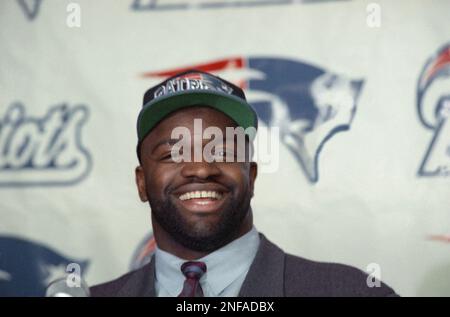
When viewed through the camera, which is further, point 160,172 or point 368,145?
point 368,145

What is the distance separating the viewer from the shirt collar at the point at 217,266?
85cm

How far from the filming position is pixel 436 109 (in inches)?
53.8

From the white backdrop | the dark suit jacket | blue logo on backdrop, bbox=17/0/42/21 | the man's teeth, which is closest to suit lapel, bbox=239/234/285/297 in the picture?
the dark suit jacket

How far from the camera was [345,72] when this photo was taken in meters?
1.38

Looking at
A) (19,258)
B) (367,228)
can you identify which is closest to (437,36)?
(367,228)

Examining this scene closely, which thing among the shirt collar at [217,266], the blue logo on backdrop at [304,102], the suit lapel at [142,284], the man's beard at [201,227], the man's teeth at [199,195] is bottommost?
the suit lapel at [142,284]

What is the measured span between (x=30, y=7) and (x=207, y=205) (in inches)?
32.4

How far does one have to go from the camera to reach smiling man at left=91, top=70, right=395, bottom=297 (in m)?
0.86

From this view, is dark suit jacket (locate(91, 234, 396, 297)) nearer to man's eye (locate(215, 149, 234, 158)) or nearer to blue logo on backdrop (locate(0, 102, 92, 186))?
man's eye (locate(215, 149, 234, 158))

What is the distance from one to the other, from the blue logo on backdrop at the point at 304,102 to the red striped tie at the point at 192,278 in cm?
59

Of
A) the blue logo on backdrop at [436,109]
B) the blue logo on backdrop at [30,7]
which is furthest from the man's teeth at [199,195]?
the blue logo on backdrop at [30,7]

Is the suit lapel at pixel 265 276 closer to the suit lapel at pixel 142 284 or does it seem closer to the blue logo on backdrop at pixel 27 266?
the suit lapel at pixel 142 284
